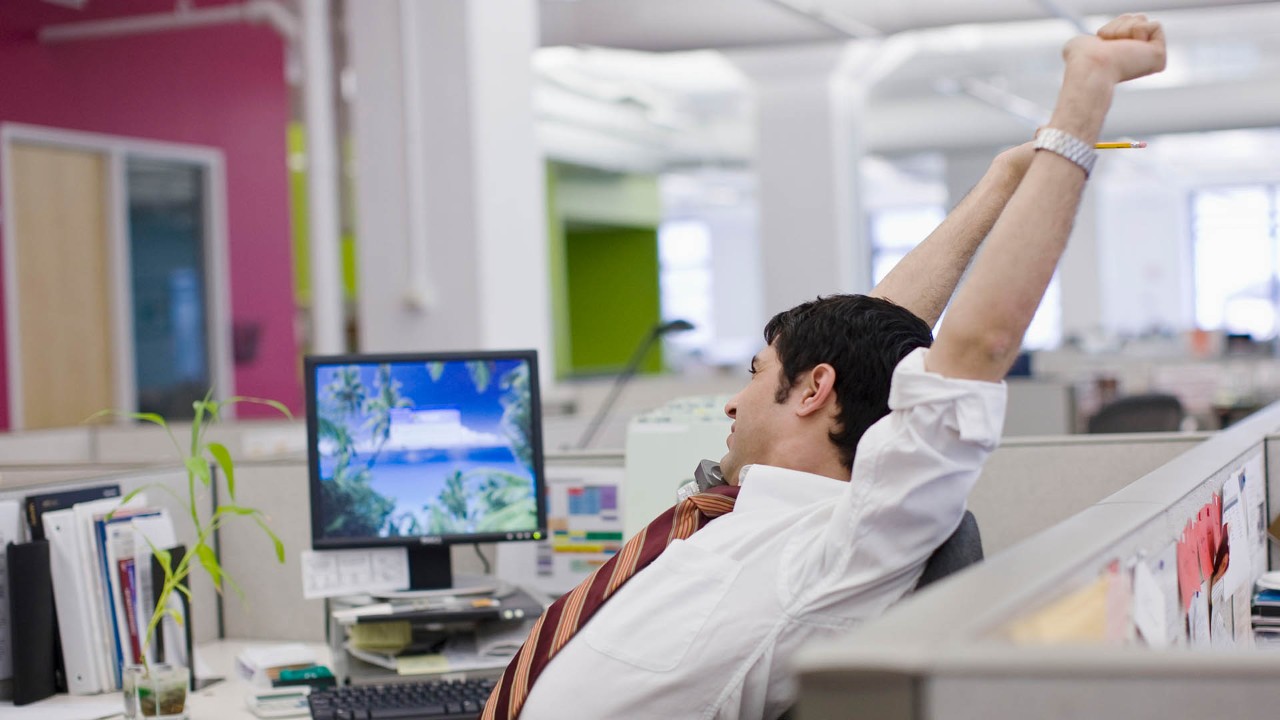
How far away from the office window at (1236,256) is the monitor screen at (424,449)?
17669 millimetres

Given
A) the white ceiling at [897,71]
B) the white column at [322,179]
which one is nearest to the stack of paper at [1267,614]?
the white column at [322,179]

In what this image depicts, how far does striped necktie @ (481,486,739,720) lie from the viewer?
56.2 inches

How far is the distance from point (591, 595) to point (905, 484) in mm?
405

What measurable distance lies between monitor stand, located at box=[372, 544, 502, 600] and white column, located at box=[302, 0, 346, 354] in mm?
2748

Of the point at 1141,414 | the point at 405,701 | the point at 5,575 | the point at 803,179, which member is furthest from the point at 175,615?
the point at 803,179

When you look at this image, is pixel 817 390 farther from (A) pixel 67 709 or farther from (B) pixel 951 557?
(A) pixel 67 709

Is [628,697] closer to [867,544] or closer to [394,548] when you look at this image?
[867,544]

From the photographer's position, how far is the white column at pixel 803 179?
8773 mm

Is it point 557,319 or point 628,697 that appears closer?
point 628,697

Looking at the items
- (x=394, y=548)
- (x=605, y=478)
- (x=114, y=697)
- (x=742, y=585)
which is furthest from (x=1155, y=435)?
(x=114, y=697)

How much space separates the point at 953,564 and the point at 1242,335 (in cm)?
861

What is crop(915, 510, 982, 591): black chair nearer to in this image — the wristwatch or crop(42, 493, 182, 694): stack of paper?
the wristwatch

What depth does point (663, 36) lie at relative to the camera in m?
8.02

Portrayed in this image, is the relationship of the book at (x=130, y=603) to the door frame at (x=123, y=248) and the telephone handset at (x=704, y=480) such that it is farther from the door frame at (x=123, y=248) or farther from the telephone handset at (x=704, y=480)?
the door frame at (x=123, y=248)
